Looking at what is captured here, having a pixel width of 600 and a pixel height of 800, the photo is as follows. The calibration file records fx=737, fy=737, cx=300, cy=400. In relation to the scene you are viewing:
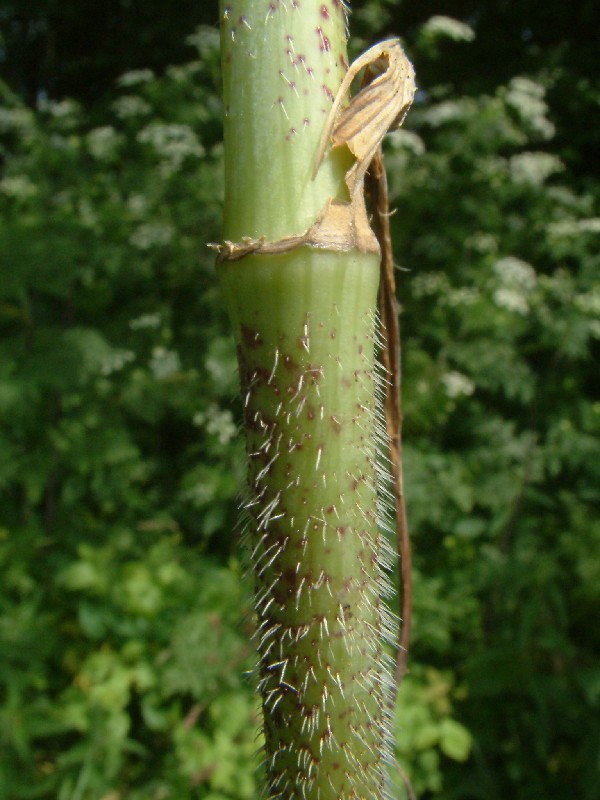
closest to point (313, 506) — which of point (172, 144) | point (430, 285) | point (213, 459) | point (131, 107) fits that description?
point (213, 459)

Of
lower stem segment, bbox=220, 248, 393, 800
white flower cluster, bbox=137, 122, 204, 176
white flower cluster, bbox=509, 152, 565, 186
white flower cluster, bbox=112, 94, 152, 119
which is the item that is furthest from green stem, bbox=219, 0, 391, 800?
white flower cluster, bbox=112, 94, 152, 119

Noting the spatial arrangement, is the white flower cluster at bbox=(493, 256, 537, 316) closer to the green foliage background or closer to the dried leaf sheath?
the green foliage background

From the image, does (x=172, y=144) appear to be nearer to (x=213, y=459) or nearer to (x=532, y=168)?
(x=213, y=459)

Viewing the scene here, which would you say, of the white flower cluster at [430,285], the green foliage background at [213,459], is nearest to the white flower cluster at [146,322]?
the green foliage background at [213,459]

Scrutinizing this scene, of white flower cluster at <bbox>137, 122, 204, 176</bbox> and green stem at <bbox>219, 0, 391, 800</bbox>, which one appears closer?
green stem at <bbox>219, 0, 391, 800</bbox>

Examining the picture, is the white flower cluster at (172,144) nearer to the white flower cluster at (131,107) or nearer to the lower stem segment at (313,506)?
the white flower cluster at (131,107)

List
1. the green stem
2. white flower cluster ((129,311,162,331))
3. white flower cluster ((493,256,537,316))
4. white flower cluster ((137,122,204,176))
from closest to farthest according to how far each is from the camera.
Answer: the green stem, white flower cluster ((493,256,537,316)), white flower cluster ((129,311,162,331)), white flower cluster ((137,122,204,176))
